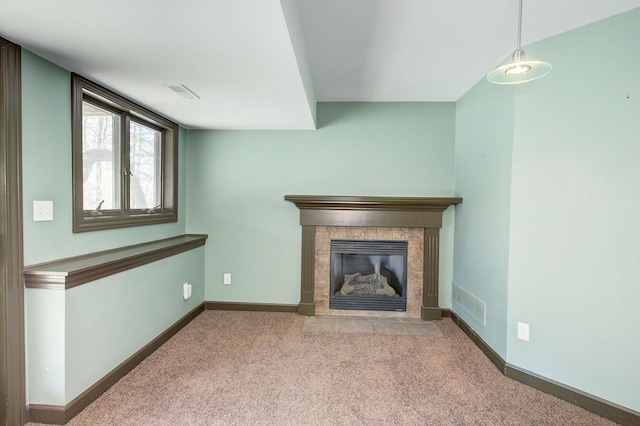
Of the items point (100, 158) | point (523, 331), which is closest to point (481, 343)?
point (523, 331)

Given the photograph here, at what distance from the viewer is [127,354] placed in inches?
86.3

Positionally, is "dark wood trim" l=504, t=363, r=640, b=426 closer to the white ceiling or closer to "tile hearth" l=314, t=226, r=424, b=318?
"tile hearth" l=314, t=226, r=424, b=318

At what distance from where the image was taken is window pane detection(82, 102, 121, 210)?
216 centimetres

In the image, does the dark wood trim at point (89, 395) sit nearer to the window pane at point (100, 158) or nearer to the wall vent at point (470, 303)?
the window pane at point (100, 158)

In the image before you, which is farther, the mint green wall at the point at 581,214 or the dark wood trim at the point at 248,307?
the dark wood trim at the point at 248,307

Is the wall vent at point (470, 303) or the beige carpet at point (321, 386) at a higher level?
the wall vent at point (470, 303)

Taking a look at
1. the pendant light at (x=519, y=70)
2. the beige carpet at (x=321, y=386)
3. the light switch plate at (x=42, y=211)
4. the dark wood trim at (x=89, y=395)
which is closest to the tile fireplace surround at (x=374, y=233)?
the beige carpet at (x=321, y=386)

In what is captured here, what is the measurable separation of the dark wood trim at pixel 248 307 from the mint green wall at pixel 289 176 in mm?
57

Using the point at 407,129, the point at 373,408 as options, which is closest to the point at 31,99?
the point at 373,408

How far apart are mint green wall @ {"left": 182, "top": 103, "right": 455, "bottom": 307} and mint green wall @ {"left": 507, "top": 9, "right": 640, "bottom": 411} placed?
117 centimetres

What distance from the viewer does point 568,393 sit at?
1948 millimetres

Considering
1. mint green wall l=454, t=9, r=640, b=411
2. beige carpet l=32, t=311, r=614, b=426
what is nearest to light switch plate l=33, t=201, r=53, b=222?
beige carpet l=32, t=311, r=614, b=426

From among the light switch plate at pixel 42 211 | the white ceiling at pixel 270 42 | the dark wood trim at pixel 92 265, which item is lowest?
the dark wood trim at pixel 92 265

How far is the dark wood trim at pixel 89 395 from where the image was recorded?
5.47 feet
